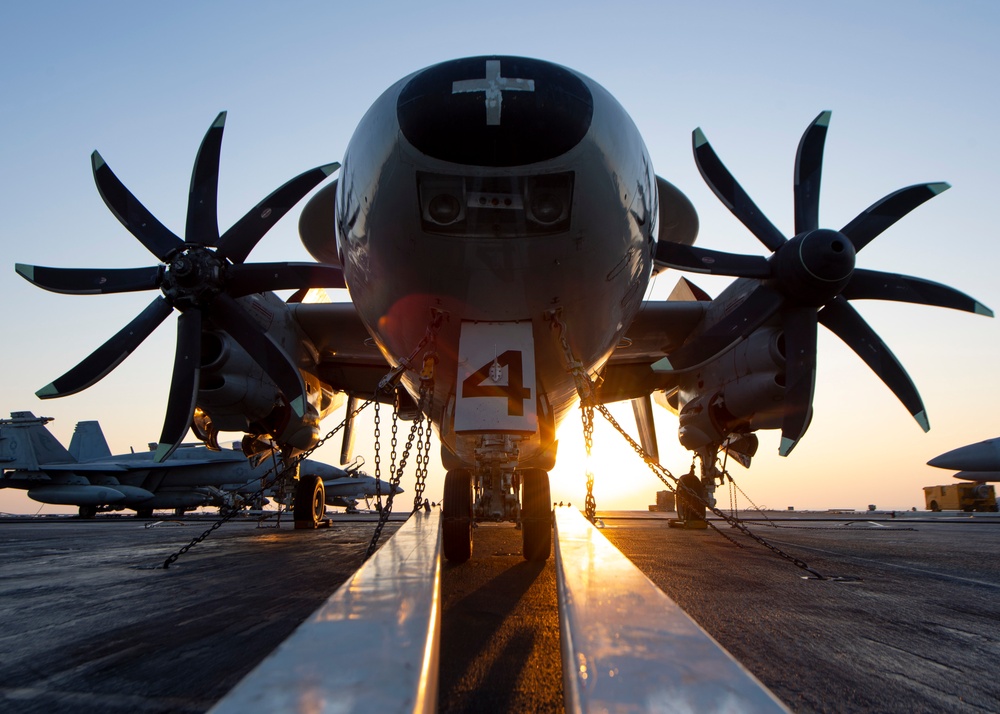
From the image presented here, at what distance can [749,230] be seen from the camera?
9.71 meters

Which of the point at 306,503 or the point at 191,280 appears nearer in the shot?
the point at 191,280

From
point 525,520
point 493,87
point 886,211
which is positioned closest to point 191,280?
point 525,520

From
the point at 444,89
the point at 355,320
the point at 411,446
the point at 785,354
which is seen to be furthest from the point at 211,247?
the point at 785,354

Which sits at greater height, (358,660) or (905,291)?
(905,291)

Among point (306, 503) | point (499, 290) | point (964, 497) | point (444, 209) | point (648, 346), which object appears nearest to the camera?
point (444, 209)

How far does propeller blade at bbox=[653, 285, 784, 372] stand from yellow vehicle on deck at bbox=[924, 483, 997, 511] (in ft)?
143

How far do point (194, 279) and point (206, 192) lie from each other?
1613mm

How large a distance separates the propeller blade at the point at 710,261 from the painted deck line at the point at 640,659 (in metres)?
6.29

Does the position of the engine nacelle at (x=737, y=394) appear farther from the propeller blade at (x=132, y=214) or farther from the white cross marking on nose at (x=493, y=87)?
the propeller blade at (x=132, y=214)

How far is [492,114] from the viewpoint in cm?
384

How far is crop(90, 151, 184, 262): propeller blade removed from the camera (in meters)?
9.52

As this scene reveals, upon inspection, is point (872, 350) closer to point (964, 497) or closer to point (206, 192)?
point (206, 192)

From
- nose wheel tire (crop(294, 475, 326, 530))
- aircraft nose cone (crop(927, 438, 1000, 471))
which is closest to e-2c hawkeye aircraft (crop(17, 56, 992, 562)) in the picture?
nose wheel tire (crop(294, 475, 326, 530))

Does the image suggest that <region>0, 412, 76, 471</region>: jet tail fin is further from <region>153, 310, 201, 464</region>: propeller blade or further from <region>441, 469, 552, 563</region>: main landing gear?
<region>441, 469, 552, 563</region>: main landing gear
